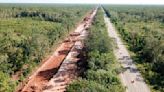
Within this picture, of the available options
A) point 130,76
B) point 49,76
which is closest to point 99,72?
point 130,76

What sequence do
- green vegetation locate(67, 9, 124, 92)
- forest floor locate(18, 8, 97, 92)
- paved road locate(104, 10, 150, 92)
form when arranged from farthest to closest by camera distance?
forest floor locate(18, 8, 97, 92) → paved road locate(104, 10, 150, 92) → green vegetation locate(67, 9, 124, 92)

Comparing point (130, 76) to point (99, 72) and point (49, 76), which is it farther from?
point (49, 76)

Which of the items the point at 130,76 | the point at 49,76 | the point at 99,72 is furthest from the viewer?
the point at 49,76

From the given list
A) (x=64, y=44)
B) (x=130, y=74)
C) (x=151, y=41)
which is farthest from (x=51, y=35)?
(x=130, y=74)

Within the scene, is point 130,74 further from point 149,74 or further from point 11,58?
point 11,58

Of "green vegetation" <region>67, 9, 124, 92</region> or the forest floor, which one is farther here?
the forest floor

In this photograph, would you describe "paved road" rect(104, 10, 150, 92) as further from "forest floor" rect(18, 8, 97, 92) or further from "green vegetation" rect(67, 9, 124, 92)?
"forest floor" rect(18, 8, 97, 92)

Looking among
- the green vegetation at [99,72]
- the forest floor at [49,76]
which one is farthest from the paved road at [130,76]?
the forest floor at [49,76]

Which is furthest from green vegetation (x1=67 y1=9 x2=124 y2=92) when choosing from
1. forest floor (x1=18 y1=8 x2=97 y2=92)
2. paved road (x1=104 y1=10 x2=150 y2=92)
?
forest floor (x1=18 y1=8 x2=97 y2=92)
